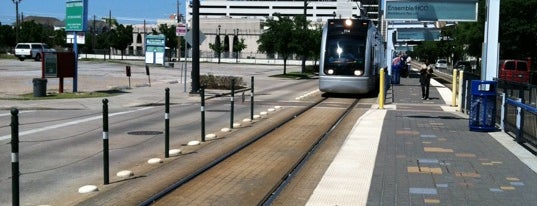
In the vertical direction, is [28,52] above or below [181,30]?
below

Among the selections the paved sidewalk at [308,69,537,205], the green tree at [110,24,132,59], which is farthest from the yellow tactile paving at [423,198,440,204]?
the green tree at [110,24,132,59]

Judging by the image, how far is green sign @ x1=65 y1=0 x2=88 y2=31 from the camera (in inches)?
1122

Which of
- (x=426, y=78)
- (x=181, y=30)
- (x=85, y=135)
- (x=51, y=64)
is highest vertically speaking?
(x=181, y=30)

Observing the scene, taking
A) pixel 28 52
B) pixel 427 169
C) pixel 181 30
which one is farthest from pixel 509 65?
pixel 28 52

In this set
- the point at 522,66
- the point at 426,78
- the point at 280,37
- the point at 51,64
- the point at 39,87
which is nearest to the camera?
the point at 39,87

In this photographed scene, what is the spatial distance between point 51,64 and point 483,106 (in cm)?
1850

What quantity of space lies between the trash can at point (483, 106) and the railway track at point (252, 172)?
3.40 metres

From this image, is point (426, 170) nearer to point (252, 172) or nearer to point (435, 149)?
point (435, 149)

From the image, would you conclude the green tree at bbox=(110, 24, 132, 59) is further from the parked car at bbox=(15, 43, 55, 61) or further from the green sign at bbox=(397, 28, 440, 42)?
the green sign at bbox=(397, 28, 440, 42)

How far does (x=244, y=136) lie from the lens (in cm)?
1370

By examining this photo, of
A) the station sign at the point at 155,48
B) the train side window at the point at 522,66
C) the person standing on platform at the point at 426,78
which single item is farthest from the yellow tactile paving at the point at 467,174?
the station sign at the point at 155,48

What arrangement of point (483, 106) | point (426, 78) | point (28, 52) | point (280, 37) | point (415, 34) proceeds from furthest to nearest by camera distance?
point (28, 52)
point (280, 37)
point (415, 34)
point (426, 78)
point (483, 106)

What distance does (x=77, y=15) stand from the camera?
2875 cm

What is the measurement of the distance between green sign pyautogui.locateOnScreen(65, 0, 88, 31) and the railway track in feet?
52.9
